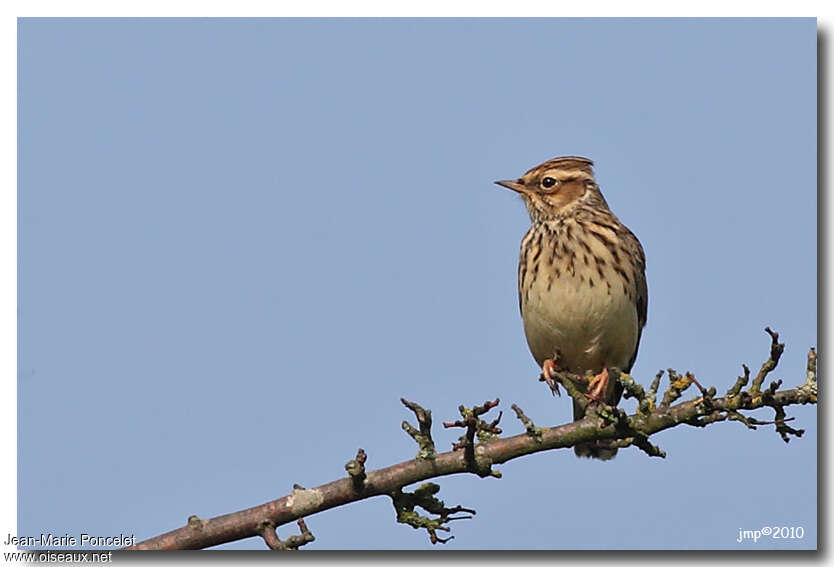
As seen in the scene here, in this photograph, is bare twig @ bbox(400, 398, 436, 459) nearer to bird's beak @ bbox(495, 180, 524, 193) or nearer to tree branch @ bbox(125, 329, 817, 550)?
tree branch @ bbox(125, 329, 817, 550)

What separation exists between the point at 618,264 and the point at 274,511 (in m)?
2.10

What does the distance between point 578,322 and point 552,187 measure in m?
0.85

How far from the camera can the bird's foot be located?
4.62 meters

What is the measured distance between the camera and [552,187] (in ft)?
16.8

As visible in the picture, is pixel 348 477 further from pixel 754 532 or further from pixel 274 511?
pixel 754 532

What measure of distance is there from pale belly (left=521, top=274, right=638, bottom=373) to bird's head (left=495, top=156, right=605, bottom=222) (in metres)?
0.54

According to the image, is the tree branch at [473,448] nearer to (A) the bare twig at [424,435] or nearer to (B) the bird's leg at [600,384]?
(A) the bare twig at [424,435]

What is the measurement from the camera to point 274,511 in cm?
325

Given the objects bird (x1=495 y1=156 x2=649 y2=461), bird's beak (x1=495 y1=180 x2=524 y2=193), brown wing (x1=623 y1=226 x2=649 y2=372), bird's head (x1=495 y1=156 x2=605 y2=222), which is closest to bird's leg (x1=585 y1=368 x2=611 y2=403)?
bird (x1=495 y1=156 x2=649 y2=461)

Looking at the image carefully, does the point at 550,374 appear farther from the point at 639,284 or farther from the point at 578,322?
the point at 639,284

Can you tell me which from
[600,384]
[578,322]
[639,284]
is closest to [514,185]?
[639,284]

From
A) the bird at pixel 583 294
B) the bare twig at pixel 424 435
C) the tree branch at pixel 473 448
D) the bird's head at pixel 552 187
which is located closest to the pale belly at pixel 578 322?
the bird at pixel 583 294

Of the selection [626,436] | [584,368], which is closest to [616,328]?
[584,368]

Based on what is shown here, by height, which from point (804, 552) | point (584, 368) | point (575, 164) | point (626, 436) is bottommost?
point (804, 552)
